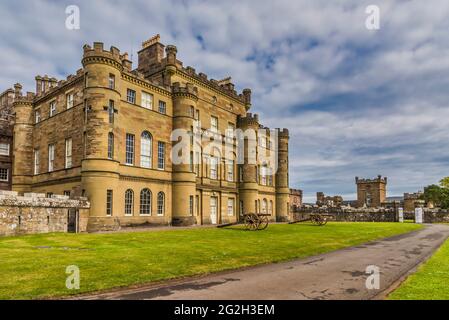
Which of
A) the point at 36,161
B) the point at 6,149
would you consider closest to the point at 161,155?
the point at 36,161

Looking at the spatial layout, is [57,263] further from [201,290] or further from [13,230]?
[13,230]

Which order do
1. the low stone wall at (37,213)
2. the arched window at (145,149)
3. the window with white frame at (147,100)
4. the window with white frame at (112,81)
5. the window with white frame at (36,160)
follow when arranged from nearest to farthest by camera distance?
the low stone wall at (37,213), the window with white frame at (112,81), the arched window at (145,149), the window with white frame at (147,100), the window with white frame at (36,160)

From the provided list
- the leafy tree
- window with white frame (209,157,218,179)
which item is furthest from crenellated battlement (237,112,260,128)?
the leafy tree

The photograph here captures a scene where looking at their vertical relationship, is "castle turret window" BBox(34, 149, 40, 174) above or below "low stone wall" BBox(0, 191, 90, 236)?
above

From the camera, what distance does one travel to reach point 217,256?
13.4 m

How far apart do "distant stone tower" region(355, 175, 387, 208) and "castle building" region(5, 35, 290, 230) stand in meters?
58.3

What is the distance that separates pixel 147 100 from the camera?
3167 cm

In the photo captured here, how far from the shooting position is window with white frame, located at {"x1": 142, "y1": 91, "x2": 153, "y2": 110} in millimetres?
31370

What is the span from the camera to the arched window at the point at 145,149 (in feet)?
101

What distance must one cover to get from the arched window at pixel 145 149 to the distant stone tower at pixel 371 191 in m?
72.9

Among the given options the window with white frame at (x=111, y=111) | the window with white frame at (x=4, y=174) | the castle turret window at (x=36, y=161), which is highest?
the window with white frame at (x=111, y=111)

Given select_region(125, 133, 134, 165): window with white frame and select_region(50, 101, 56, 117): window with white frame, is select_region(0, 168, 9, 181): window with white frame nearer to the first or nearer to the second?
select_region(50, 101, 56, 117): window with white frame

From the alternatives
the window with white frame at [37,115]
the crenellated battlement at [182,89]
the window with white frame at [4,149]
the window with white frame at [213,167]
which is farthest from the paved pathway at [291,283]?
the window with white frame at [4,149]

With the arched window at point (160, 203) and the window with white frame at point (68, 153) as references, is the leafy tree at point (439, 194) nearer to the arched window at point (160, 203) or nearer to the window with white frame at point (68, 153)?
the arched window at point (160, 203)
